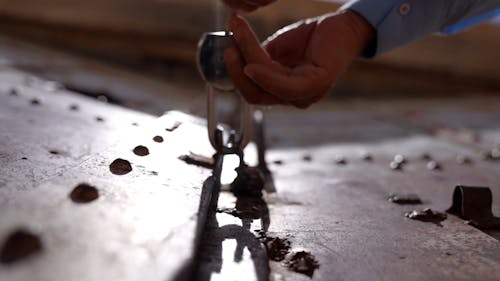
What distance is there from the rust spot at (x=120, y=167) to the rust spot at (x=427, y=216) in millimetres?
571

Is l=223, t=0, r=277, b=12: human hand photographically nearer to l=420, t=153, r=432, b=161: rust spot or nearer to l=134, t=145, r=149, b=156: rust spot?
l=134, t=145, r=149, b=156: rust spot

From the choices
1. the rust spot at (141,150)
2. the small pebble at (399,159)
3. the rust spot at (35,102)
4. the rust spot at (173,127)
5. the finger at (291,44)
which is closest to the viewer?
the rust spot at (141,150)

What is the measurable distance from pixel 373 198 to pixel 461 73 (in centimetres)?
485

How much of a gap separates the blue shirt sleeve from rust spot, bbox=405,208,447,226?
35 cm

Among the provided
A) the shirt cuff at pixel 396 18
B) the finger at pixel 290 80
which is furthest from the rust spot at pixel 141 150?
the shirt cuff at pixel 396 18

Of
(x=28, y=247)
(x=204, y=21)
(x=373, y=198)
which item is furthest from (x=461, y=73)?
(x=28, y=247)

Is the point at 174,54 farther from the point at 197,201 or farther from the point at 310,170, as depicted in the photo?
the point at 197,201

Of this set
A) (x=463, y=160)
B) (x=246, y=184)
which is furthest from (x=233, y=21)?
(x=463, y=160)

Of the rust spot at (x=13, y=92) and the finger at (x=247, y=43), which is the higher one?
the finger at (x=247, y=43)

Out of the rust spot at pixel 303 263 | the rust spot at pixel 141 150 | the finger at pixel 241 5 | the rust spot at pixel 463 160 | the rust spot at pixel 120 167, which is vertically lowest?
the rust spot at pixel 463 160

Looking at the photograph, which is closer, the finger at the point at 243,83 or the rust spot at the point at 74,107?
the finger at the point at 243,83

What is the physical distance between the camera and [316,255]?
3.12 ft

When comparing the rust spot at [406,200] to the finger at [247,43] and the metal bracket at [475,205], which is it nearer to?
the metal bracket at [475,205]

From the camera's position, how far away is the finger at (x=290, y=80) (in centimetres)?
104
